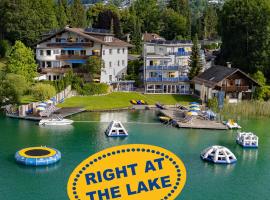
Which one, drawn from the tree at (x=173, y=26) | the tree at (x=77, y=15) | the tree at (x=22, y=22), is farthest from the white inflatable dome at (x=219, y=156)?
the tree at (x=173, y=26)

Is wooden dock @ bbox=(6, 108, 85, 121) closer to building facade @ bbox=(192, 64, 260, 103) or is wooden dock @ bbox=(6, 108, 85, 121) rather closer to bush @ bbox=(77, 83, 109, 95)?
bush @ bbox=(77, 83, 109, 95)

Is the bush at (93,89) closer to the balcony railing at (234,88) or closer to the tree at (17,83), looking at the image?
the tree at (17,83)

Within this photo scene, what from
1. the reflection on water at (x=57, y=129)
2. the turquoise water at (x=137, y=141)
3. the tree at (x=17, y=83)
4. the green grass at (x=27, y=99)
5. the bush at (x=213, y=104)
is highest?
the tree at (x=17, y=83)

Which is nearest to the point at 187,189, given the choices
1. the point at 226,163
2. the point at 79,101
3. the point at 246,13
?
the point at 226,163

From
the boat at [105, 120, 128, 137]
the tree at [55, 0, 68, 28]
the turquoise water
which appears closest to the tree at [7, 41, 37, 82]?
the turquoise water

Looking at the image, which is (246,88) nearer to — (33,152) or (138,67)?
(138,67)

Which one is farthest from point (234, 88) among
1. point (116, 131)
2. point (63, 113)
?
point (63, 113)
